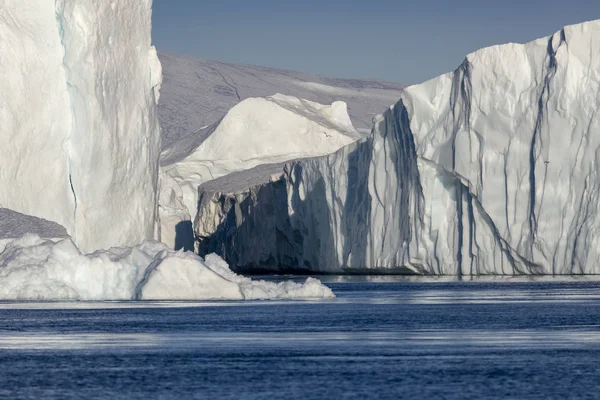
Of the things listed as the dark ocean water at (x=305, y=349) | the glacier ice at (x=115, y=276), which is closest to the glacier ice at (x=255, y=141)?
the glacier ice at (x=115, y=276)

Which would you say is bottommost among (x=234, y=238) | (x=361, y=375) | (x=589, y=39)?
(x=361, y=375)

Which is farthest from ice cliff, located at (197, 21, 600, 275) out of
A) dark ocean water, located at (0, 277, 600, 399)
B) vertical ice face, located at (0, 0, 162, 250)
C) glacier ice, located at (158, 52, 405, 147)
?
glacier ice, located at (158, 52, 405, 147)

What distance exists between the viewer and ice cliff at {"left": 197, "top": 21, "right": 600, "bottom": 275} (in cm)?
3462

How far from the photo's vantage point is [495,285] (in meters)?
32.7

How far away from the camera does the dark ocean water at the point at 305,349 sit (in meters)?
12.7

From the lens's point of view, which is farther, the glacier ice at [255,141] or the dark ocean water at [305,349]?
the glacier ice at [255,141]

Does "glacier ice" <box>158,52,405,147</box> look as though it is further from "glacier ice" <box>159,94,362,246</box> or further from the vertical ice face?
the vertical ice face

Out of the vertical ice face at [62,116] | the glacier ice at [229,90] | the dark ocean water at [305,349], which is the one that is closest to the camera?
the dark ocean water at [305,349]

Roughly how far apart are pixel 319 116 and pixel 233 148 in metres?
4.80

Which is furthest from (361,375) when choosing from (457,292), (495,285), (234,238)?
(234,238)

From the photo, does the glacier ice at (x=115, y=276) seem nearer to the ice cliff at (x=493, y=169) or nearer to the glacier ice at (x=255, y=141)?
the ice cliff at (x=493, y=169)

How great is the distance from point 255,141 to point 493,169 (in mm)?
30647

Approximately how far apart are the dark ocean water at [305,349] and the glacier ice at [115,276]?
2.56 ft

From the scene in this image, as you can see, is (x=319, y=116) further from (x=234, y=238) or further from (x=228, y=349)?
(x=228, y=349)
